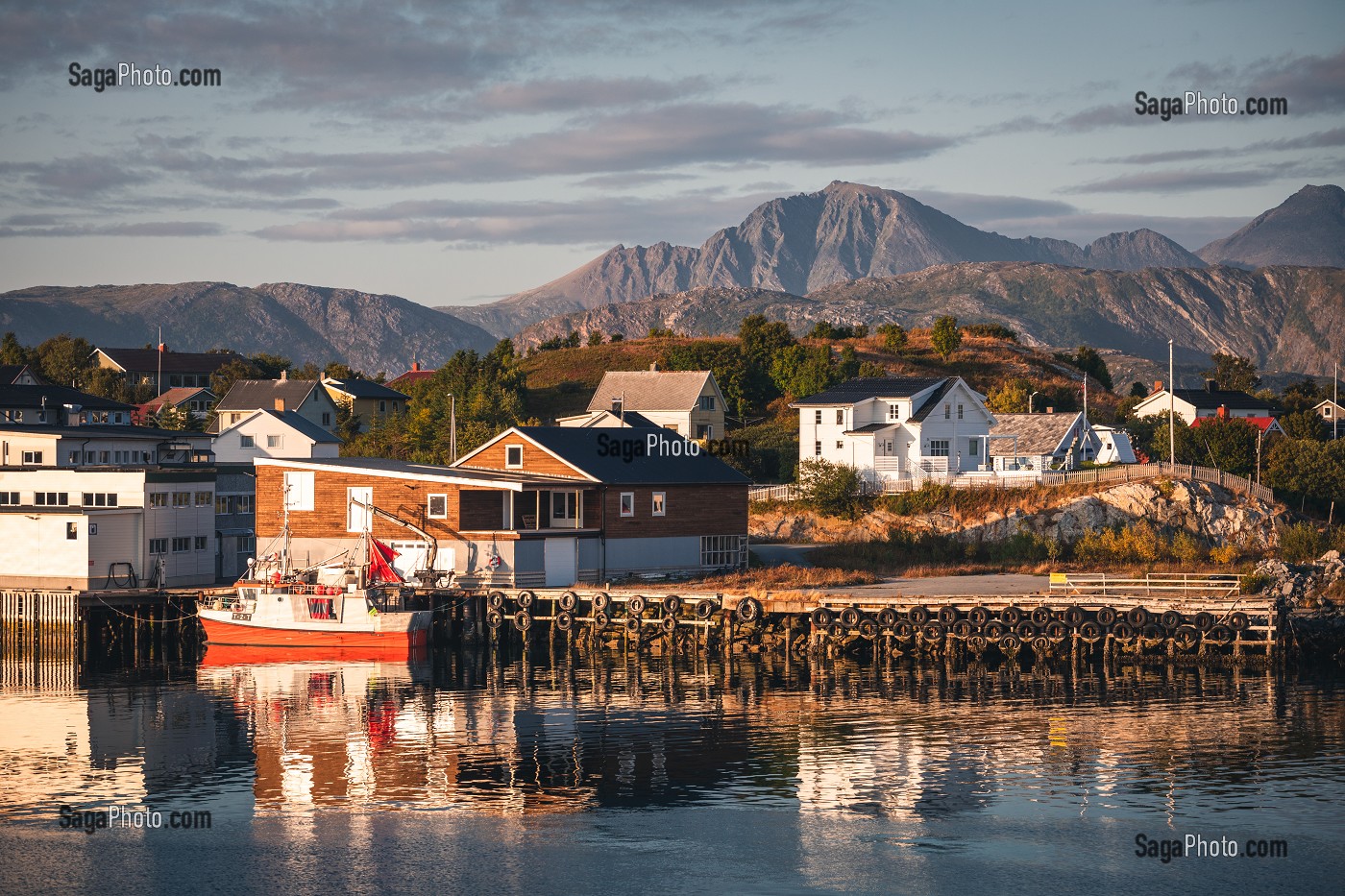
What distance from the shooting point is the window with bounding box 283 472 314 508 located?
234 ft

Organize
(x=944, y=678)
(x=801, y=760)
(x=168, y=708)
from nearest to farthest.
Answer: (x=801, y=760) < (x=168, y=708) < (x=944, y=678)

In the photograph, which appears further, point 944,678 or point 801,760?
point 944,678

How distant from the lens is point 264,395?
13212 centimetres

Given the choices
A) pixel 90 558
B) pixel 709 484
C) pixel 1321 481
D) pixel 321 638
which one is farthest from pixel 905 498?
pixel 90 558

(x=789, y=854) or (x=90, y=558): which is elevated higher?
(x=90, y=558)

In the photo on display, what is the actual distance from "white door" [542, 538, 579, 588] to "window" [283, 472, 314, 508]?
1211 cm

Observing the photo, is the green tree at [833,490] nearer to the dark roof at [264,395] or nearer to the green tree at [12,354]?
the dark roof at [264,395]

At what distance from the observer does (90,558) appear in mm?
68500

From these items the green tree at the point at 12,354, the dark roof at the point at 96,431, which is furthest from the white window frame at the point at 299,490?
the green tree at the point at 12,354

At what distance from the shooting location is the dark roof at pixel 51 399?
108m

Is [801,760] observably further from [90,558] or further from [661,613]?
[90,558]

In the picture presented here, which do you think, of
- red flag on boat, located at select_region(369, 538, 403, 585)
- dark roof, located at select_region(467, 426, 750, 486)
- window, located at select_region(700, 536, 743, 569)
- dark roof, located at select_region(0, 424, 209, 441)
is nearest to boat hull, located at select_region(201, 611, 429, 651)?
red flag on boat, located at select_region(369, 538, 403, 585)

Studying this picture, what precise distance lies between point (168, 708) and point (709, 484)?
31.8 m

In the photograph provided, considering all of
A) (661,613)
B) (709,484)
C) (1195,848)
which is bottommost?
(1195,848)
